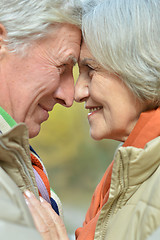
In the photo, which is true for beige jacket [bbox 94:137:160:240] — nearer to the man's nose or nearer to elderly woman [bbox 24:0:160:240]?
elderly woman [bbox 24:0:160:240]

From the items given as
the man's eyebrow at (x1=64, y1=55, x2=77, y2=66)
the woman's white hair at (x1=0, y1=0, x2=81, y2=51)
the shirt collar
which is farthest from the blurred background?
the shirt collar

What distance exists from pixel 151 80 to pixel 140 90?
→ 64 mm

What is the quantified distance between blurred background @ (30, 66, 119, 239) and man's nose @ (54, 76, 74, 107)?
2.82m

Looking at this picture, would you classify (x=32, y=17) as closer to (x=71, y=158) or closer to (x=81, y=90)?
(x=81, y=90)

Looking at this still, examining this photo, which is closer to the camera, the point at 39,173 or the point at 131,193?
the point at 131,193

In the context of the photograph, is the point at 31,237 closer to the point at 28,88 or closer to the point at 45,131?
the point at 28,88

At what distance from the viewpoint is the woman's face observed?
1.67 meters

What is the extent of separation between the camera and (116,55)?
1.61 meters

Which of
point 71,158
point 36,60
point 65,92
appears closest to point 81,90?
point 65,92

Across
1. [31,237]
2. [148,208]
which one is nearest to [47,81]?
[148,208]

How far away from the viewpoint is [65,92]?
1.98 metres

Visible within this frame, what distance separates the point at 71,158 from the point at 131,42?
3804 millimetres

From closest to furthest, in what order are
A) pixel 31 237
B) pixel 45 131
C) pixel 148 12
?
pixel 31 237
pixel 148 12
pixel 45 131

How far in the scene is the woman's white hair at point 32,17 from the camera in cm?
167
